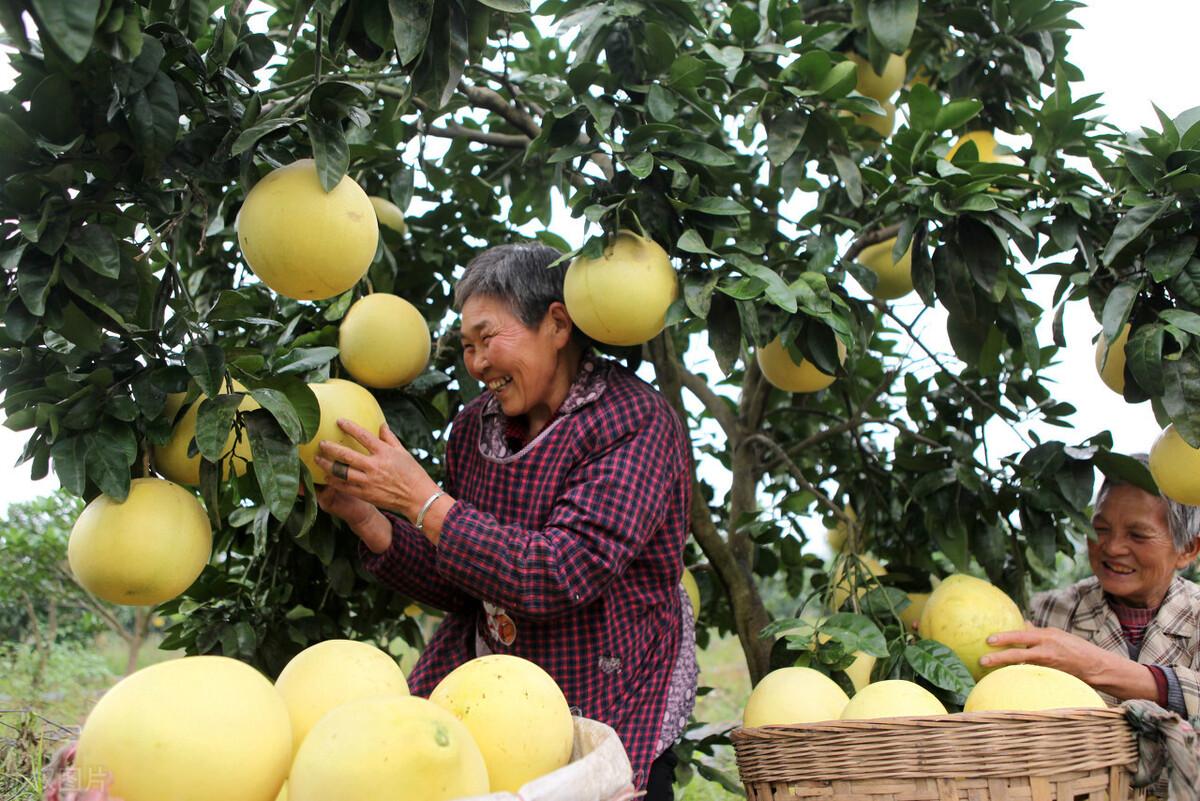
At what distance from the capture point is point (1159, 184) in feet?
6.60

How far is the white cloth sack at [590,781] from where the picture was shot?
3.64 ft

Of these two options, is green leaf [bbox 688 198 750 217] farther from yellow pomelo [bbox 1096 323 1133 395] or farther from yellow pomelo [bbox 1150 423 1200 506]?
yellow pomelo [bbox 1150 423 1200 506]

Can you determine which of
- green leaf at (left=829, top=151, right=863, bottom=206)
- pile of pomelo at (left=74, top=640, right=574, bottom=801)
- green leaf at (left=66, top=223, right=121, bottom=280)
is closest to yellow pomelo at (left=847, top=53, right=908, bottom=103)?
A: green leaf at (left=829, top=151, right=863, bottom=206)

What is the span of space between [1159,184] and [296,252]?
1545mm

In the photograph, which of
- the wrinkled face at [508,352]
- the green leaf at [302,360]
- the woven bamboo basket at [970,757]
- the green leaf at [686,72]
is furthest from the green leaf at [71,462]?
the green leaf at [686,72]

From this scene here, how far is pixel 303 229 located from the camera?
5.23 feet

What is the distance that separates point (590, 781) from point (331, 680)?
349 millimetres

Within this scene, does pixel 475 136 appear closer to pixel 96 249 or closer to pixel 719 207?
pixel 719 207

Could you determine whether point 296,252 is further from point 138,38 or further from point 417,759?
point 417,759

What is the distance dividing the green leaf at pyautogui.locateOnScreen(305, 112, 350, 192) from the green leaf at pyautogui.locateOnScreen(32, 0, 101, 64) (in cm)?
47

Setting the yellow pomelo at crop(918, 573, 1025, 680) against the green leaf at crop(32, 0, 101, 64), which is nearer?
the green leaf at crop(32, 0, 101, 64)

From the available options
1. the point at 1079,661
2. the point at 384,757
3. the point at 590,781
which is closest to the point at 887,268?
the point at 1079,661

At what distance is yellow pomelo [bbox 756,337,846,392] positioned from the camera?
2.35 meters

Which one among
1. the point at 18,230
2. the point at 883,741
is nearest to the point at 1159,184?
the point at 883,741
